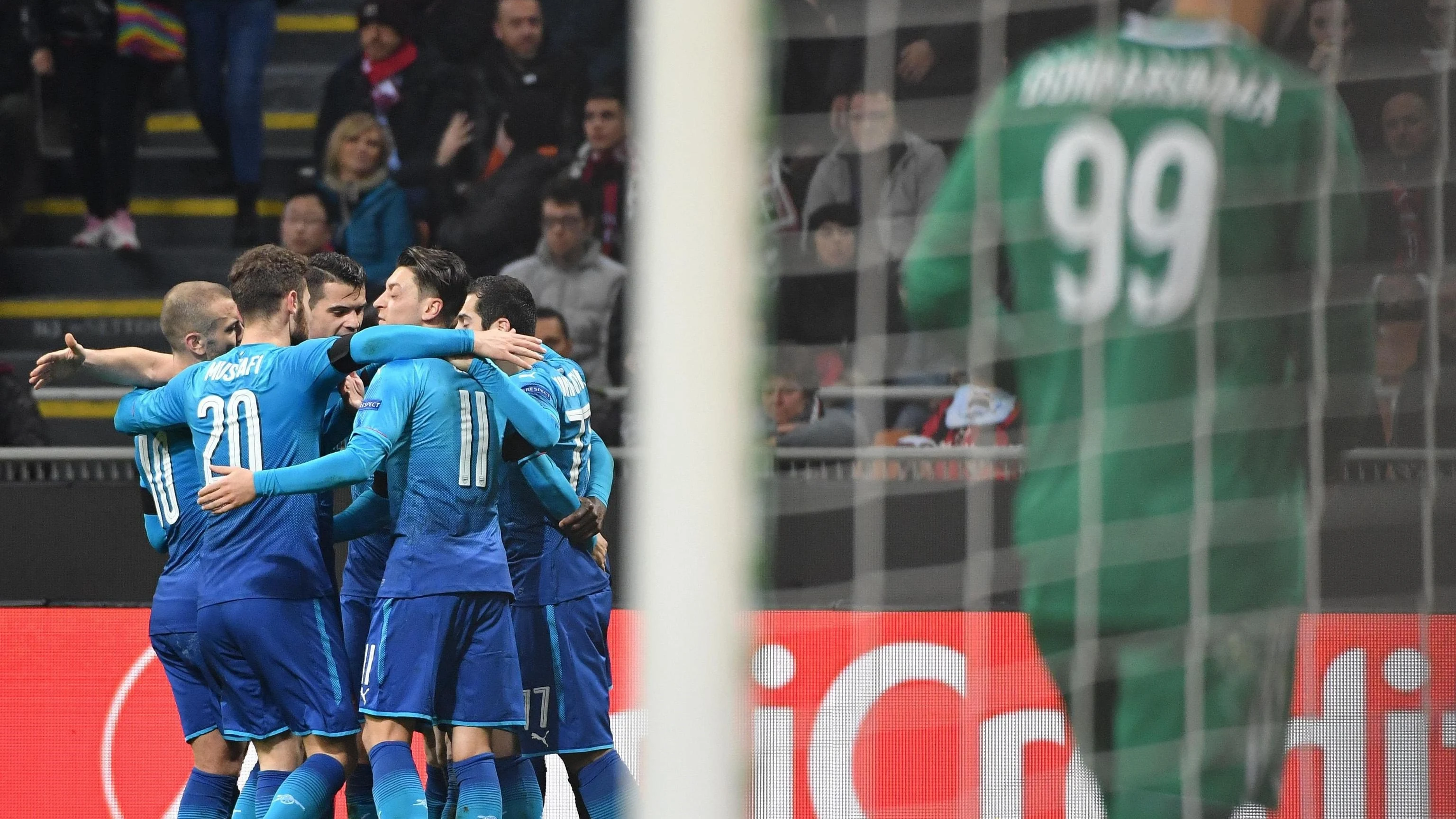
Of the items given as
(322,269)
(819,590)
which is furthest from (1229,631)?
(322,269)

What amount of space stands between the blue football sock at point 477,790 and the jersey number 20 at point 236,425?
3.18 feet

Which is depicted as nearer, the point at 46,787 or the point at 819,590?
the point at 819,590

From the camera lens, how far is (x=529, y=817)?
15.6 ft

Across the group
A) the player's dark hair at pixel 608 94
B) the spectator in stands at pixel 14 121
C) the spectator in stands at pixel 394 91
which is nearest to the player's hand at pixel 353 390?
the player's dark hair at pixel 608 94

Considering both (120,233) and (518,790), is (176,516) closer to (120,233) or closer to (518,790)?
(518,790)

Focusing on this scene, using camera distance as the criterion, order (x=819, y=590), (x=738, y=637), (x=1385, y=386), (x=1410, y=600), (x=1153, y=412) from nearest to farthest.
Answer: (x=738, y=637) → (x=1153, y=412) → (x=819, y=590) → (x=1385, y=386) → (x=1410, y=600)

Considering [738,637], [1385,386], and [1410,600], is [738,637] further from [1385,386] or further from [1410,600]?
[1410,600]

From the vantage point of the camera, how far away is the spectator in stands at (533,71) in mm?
7504

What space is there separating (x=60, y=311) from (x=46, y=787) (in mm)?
3408

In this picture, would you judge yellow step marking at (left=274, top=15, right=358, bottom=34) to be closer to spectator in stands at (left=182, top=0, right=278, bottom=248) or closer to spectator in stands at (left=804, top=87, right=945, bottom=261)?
spectator in stands at (left=182, top=0, right=278, bottom=248)

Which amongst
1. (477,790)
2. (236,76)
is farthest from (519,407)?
(236,76)

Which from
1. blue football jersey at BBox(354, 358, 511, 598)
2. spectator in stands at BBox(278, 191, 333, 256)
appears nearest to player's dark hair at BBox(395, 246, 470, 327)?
blue football jersey at BBox(354, 358, 511, 598)

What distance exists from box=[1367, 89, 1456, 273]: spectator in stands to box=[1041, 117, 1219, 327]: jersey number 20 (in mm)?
1745

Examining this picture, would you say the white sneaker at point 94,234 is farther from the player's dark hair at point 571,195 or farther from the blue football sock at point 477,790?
the blue football sock at point 477,790
